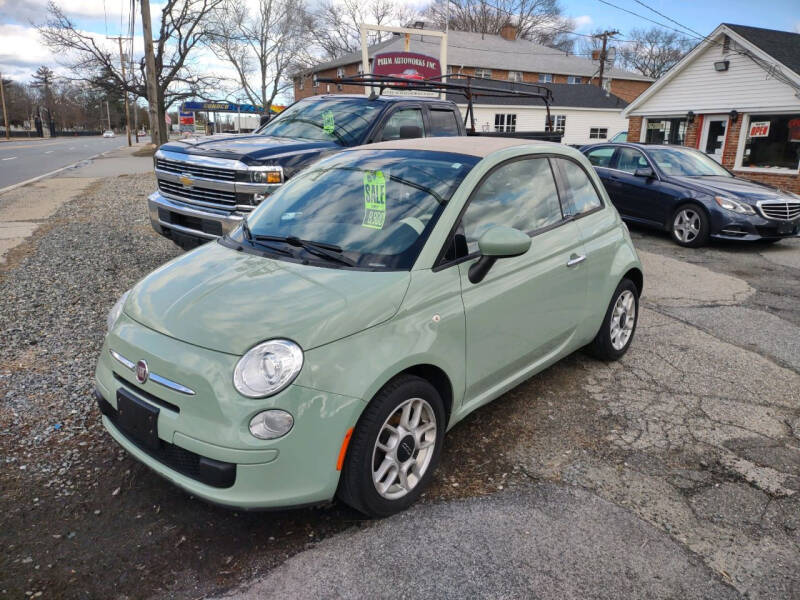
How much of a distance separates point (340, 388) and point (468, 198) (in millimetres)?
1323

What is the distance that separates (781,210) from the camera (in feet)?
30.1

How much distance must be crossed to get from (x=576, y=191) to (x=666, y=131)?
817 inches

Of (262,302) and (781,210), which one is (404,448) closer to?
(262,302)

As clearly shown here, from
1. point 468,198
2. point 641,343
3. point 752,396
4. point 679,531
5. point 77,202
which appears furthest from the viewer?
point 77,202

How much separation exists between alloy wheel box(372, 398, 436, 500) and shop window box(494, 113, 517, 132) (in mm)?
36641

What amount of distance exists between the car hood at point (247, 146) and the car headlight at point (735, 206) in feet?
20.8

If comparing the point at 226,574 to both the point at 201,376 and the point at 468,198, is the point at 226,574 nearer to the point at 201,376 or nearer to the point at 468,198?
the point at 201,376

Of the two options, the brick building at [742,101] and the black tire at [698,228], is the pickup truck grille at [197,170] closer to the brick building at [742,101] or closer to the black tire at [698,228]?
the black tire at [698,228]

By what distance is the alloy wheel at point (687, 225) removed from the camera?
30.9 ft

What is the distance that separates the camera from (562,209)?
381 centimetres

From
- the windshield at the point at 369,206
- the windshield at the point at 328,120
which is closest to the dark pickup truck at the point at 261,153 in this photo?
the windshield at the point at 328,120

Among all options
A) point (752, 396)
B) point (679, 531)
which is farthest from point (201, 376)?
point (752, 396)

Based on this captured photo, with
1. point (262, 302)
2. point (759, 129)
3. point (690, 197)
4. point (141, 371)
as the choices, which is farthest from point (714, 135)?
point (141, 371)

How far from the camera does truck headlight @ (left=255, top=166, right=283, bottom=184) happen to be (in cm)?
580
